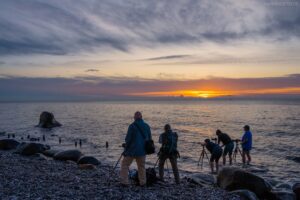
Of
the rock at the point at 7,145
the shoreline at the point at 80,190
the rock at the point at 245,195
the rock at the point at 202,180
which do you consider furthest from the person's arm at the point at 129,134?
the rock at the point at 7,145

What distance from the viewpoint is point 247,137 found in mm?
23219

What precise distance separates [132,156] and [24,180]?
442cm

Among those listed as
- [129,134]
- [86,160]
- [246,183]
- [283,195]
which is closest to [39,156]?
[86,160]

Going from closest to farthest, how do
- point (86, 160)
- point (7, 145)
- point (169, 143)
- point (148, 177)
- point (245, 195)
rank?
point (245, 195), point (148, 177), point (169, 143), point (86, 160), point (7, 145)

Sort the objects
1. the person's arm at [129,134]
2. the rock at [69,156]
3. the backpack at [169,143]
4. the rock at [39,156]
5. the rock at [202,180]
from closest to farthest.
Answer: the person's arm at [129,134], the backpack at [169,143], the rock at [202,180], the rock at [39,156], the rock at [69,156]

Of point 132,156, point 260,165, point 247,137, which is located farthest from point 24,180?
point 260,165

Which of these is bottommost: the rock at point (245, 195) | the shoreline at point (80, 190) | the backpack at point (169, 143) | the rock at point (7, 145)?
the rock at point (7, 145)

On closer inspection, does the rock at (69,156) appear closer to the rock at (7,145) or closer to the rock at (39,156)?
the rock at (39,156)

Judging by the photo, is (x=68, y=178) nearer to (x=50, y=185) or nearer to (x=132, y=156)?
(x=50, y=185)

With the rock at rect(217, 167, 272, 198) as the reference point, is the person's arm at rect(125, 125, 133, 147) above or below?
above

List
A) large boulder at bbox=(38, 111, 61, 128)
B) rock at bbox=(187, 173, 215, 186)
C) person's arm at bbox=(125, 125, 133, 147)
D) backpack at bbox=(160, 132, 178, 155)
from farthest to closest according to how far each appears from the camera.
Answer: large boulder at bbox=(38, 111, 61, 128)
rock at bbox=(187, 173, 215, 186)
backpack at bbox=(160, 132, 178, 155)
person's arm at bbox=(125, 125, 133, 147)

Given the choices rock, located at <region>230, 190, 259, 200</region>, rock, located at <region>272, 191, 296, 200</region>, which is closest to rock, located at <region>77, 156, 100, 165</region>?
rock, located at <region>230, 190, 259, 200</region>

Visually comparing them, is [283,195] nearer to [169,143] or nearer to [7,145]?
[169,143]

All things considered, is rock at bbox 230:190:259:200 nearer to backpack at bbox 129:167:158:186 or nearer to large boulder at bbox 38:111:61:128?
backpack at bbox 129:167:158:186
